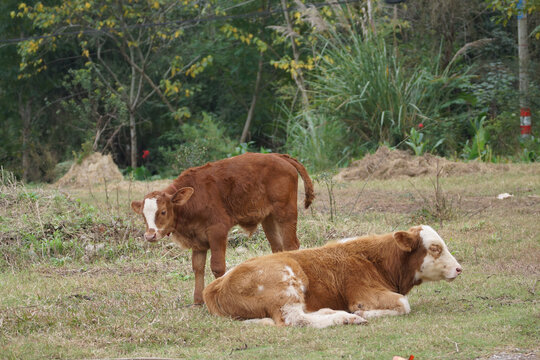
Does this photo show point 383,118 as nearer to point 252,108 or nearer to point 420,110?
point 420,110

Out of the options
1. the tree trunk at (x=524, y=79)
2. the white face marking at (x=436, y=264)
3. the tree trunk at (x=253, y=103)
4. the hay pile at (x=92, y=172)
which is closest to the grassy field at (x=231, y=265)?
the white face marking at (x=436, y=264)

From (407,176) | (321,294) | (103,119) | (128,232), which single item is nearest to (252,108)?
(103,119)

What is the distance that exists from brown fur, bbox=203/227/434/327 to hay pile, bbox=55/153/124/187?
13.3 metres

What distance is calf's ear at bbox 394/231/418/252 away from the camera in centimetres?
653

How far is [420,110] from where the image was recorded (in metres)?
18.4

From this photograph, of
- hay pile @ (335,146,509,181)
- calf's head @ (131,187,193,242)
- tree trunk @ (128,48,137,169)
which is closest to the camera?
calf's head @ (131,187,193,242)

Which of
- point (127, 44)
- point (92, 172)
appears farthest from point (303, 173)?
point (127, 44)

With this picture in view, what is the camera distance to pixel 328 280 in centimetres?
651

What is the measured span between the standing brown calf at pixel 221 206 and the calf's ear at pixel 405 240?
5.50ft

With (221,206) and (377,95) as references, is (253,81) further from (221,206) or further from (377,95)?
(221,206)

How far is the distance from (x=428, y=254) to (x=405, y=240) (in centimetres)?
24

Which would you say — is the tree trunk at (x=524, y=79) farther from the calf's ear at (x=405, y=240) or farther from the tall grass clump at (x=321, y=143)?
the calf's ear at (x=405, y=240)

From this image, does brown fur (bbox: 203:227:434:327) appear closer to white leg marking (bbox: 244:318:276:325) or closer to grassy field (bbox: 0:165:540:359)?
white leg marking (bbox: 244:318:276:325)

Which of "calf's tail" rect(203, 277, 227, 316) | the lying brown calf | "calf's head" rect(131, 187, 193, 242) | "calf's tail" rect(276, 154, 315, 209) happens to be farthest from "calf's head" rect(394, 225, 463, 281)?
"calf's head" rect(131, 187, 193, 242)
